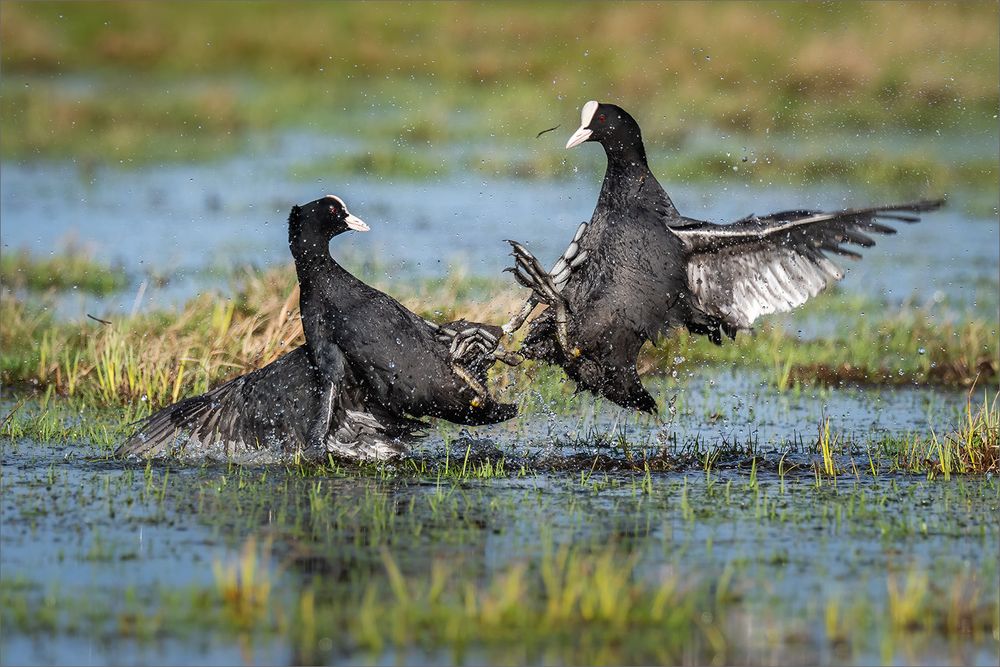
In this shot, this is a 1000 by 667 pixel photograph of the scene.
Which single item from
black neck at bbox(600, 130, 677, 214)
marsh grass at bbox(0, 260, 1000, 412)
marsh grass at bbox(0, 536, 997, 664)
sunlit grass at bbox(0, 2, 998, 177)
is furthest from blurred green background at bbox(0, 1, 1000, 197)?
marsh grass at bbox(0, 536, 997, 664)

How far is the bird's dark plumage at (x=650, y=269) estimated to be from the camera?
6.95 metres

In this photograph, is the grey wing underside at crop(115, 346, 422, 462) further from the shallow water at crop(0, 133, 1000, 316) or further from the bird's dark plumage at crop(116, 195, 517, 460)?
the shallow water at crop(0, 133, 1000, 316)

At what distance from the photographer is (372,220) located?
13141 mm

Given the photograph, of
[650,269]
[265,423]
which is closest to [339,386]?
[265,423]

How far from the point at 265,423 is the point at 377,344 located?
68 centimetres

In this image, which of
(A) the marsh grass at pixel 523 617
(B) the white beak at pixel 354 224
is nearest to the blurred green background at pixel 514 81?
(B) the white beak at pixel 354 224

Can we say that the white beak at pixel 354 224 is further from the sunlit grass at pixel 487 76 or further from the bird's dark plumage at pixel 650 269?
the sunlit grass at pixel 487 76

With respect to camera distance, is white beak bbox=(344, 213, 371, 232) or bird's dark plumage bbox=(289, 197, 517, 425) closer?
bird's dark plumage bbox=(289, 197, 517, 425)

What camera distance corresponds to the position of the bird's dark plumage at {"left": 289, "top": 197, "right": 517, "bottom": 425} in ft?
22.3

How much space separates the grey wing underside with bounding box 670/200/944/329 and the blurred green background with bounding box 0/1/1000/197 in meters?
7.95

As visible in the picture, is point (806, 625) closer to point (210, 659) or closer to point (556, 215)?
point (210, 659)

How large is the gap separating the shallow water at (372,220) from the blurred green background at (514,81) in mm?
730

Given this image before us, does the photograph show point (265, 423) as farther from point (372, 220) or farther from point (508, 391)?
point (372, 220)

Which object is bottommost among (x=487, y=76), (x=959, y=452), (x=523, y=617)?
(x=523, y=617)
